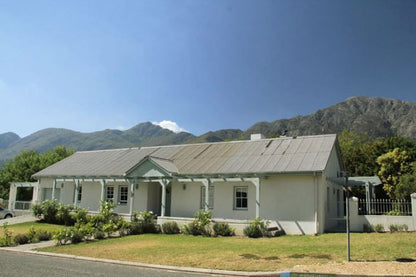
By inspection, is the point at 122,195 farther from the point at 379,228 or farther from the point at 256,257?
the point at 379,228

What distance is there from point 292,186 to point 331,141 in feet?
13.3

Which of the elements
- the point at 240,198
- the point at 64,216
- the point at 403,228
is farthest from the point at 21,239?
the point at 403,228

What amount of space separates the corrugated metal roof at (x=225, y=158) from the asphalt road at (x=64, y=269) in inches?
389

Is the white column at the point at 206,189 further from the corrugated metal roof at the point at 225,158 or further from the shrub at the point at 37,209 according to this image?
the shrub at the point at 37,209

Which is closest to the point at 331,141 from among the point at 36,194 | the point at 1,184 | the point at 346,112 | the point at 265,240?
the point at 265,240

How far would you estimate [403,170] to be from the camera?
3206 cm

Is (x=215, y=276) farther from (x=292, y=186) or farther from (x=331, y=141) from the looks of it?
(x=331, y=141)

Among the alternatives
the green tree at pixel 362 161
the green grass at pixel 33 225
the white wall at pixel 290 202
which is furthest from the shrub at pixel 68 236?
the green tree at pixel 362 161

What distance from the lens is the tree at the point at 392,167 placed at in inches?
1257

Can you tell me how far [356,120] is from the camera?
132m

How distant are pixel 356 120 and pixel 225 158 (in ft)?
402

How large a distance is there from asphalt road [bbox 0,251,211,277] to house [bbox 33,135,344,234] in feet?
26.1

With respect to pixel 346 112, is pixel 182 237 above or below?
below

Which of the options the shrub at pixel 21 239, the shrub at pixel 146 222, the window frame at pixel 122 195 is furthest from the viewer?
the window frame at pixel 122 195
